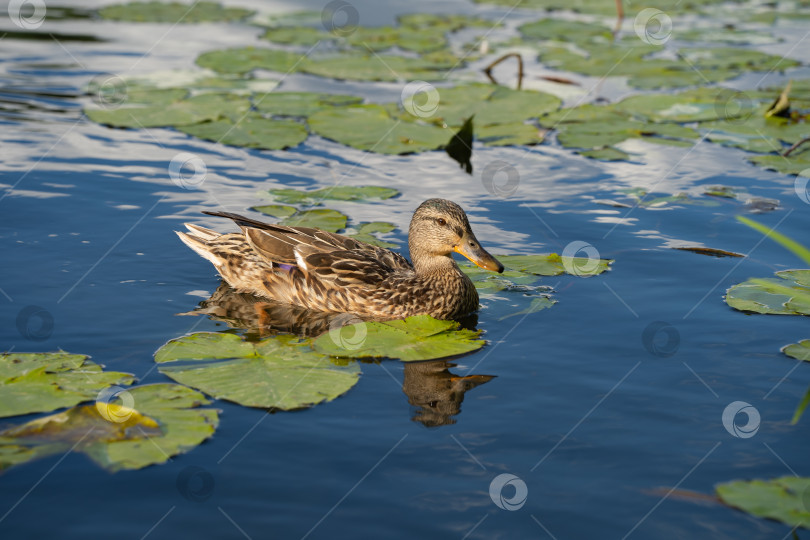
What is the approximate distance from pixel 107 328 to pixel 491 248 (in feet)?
12.8

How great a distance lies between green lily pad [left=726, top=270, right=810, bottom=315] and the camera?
775 cm

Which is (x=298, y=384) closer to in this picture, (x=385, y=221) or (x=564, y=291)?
(x=564, y=291)

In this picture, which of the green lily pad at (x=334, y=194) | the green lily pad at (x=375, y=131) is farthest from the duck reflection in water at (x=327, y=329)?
the green lily pad at (x=375, y=131)

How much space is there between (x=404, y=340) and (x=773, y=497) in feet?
9.87

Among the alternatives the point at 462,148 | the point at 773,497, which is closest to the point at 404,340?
the point at 773,497

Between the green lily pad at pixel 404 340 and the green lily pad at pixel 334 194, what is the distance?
2791mm

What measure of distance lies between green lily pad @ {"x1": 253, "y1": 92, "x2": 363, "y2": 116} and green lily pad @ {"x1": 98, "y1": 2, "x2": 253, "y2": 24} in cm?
600

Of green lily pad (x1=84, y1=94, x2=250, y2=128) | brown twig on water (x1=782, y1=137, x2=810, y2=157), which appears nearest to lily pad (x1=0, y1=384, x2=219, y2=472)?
green lily pad (x1=84, y1=94, x2=250, y2=128)

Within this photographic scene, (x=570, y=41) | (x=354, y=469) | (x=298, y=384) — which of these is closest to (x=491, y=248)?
(x=298, y=384)

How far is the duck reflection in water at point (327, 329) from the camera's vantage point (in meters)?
6.35

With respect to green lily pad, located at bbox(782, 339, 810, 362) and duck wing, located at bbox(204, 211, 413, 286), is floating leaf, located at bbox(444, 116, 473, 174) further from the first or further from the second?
green lily pad, located at bbox(782, 339, 810, 362)

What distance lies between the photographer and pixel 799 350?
7125 millimetres

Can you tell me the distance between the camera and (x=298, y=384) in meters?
6.36

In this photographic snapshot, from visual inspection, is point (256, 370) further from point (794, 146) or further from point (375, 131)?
point (794, 146)
